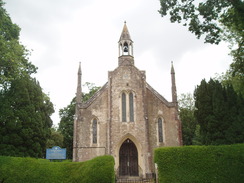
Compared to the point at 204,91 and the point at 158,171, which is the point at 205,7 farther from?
the point at 158,171

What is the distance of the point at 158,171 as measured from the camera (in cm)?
1521

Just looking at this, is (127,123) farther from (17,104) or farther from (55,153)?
(17,104)

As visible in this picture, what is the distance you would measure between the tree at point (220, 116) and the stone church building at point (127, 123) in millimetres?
5385

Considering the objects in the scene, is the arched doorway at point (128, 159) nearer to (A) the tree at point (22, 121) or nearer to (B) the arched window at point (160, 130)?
(B) the arched window at point (160, 130)

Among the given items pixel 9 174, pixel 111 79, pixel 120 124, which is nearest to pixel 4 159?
pixel 9 174

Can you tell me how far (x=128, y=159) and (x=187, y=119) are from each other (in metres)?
21.4

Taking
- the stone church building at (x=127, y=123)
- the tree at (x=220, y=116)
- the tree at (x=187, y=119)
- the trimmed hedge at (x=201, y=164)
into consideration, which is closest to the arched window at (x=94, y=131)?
the stone church building at (x=127, y=123)

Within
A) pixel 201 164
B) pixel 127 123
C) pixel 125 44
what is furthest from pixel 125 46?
pixel 201 164

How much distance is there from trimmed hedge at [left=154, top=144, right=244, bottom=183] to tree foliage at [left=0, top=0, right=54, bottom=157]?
11.0 metres

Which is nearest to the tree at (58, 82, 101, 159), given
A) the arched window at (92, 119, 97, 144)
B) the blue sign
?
the arched window at (92, 119, 97, 144)

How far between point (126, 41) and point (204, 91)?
12141 millimetres

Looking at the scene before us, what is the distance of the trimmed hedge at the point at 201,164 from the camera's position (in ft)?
47.7

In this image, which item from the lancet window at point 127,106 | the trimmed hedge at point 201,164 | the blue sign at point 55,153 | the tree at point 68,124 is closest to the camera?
the trimmed hedge at point 201,164

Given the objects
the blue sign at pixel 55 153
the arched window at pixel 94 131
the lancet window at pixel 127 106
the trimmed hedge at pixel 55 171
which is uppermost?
the lancet window at pixel 127 106
